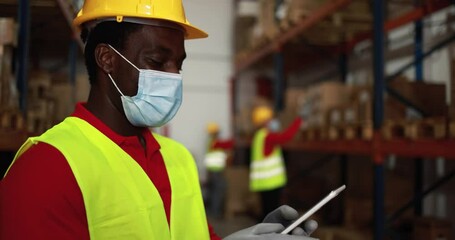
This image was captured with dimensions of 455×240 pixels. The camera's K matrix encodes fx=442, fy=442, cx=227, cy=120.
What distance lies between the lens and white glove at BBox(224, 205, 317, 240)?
1.56m

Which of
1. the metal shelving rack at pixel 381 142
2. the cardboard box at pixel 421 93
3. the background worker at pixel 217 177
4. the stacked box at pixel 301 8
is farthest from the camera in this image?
the background worker at pixel 217 177

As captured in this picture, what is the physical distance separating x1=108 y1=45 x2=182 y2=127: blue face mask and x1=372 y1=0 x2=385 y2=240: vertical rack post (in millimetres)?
3305

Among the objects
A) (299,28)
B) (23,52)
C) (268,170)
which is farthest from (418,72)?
(23,52)

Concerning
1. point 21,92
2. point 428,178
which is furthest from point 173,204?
point 428,178

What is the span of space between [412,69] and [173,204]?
578cm

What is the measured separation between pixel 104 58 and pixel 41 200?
2.06ft

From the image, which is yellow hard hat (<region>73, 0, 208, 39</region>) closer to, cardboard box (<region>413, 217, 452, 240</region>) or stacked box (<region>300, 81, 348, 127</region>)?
cardboard box (<region>413, 217, 452, 240</region>)

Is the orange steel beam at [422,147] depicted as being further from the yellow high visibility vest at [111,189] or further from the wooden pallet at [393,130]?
the yellow high visibility vest at [111,189]

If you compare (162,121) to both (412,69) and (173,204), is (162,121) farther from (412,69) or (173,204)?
(412,69)

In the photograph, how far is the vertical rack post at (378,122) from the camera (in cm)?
464

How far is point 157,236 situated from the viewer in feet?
5.12

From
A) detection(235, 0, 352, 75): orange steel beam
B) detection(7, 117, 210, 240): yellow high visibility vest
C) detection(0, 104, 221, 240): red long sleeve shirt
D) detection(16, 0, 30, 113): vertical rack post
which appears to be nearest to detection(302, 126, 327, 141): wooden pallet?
detection(235, 0, 352, 75): orange steel beam

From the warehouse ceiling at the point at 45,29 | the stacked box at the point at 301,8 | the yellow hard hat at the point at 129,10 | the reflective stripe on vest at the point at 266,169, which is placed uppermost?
the stacked box at the point at 301,8

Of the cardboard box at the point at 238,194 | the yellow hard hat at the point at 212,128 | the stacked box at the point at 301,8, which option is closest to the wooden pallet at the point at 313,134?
the stacked box at the point at 301,8
